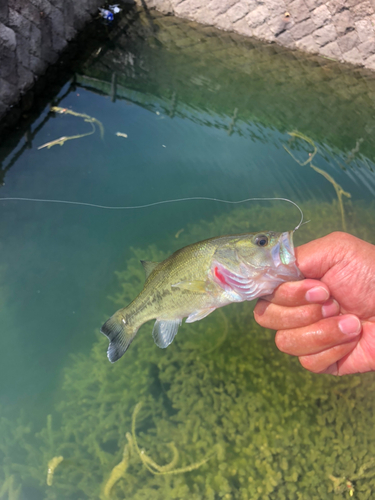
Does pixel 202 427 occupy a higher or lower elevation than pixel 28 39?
lower

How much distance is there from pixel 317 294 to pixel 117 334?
4.52 feet

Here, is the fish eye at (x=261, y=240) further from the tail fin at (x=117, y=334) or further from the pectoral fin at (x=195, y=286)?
the tail fin at (x=117, y=334)

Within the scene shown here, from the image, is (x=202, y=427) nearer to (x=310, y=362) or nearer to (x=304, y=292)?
(x=310, y=362)

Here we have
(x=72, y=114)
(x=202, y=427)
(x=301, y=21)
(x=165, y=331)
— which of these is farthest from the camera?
(x=301, y=21)

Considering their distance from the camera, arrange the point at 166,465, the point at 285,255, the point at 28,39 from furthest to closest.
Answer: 1. the point at 28,39
2. the point at 166,465
3. the point at 285,255

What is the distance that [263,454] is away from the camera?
3.07 m

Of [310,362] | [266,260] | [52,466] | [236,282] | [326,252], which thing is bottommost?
[52,466]

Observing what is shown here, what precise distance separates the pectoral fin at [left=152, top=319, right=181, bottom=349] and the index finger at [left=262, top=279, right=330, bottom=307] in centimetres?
73

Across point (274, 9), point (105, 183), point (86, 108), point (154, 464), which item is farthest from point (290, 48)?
point (154, 464)

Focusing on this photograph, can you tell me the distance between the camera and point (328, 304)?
226cm

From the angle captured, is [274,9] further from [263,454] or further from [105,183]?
[263,454]

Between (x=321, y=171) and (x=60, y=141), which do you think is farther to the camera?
(x=321, y=171)

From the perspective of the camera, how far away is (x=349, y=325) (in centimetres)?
218

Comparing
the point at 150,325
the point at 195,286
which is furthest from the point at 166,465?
the point at 195,286
